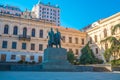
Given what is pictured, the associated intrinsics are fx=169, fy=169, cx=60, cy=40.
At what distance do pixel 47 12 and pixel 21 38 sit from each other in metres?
43.7

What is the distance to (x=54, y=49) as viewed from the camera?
51.3 ft

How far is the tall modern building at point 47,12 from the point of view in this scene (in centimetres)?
7156

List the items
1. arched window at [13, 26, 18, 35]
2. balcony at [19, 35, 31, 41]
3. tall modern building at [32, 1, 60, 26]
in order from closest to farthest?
balcony at [19, 35, 31, 41] → arched window at [13, 26, 18, 35] → tall modern building at [32, 1, 60, 26]

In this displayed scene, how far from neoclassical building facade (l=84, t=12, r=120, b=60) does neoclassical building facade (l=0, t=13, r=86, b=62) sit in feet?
32.7

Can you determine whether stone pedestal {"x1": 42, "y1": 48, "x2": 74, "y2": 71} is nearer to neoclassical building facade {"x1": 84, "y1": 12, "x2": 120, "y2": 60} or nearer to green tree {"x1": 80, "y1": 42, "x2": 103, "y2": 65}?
green tree {"x1": 80, "y1": 42, "x2": 103, "y2": 65}

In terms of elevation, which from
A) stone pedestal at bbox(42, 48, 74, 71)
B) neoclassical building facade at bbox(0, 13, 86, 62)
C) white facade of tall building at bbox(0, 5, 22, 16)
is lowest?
stone pedestal at bbox(42, 48, 74, 71)

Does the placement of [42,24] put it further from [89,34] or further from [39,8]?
[39,8]

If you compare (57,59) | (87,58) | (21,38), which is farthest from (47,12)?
(57,59)

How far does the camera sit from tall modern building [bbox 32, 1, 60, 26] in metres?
71.6

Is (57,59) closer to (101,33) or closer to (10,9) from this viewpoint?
(101,33)

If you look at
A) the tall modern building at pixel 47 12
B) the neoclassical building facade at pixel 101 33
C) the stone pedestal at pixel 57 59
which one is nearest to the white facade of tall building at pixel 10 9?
the tall modern building at pixel 47 12

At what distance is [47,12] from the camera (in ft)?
241

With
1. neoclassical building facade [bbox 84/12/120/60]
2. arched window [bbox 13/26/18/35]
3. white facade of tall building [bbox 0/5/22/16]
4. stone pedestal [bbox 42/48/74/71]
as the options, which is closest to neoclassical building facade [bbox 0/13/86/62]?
arched window [bbox 13/26/18/35]

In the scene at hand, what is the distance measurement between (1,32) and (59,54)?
58.8ft
